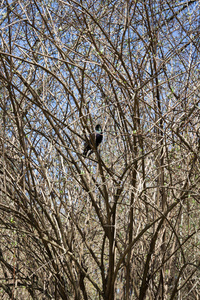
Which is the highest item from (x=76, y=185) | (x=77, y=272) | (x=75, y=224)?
(x=76, y=185)

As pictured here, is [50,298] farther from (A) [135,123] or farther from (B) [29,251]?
(A) [135,123]

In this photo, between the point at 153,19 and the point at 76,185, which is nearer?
the point at 153,19

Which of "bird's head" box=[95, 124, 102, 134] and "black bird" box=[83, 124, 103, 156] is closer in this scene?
"black bird" box=[83, 124, 103, 156]

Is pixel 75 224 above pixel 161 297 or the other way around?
above

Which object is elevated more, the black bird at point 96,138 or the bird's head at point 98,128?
the bird's head at point 98,128

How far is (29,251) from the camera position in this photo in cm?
448

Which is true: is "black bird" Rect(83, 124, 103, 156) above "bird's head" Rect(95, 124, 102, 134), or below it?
below

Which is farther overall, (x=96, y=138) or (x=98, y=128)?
(x=98, y=128)

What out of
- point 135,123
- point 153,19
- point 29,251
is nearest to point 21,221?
point 29,251

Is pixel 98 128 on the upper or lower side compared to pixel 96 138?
upper

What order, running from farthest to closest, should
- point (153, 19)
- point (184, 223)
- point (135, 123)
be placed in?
1. point (184, 223)
2. point (153, 19)
3. point (135, 123)

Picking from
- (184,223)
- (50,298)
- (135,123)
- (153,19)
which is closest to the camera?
(135,123)

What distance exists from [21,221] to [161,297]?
5.78 ft

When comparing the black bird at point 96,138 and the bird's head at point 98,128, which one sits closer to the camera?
the black bird at point 96,138
